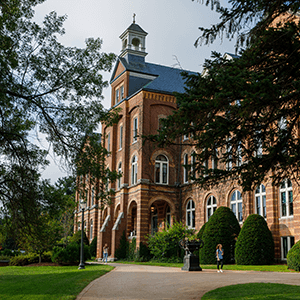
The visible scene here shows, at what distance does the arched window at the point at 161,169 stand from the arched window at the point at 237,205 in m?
9.14

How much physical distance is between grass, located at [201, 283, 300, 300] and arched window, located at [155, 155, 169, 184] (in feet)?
80.3

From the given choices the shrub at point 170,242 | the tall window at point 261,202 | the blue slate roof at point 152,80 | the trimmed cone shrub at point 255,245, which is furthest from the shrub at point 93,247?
the trimmed cone shrub at point 255,245

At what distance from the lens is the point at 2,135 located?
41.6ft

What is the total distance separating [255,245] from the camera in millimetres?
23609

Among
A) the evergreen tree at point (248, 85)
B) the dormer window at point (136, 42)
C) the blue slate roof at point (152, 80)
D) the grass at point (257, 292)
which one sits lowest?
the grass at point (257, 292)

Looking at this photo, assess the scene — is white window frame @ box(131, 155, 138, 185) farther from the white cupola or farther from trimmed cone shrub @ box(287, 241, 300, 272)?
trimmed cone shrub @ box(287, 241, 300, 272)

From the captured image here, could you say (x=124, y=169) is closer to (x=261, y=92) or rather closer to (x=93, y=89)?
(x=93, y=89)

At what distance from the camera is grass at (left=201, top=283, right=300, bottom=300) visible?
1065 cm

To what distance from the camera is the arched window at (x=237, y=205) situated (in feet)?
95.4

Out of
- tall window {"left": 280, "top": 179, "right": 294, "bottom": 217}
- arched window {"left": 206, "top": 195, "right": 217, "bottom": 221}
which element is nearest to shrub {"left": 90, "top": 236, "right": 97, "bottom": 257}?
arched window {"left": 206, "top": 195, "right": 217, "bottom": 221}

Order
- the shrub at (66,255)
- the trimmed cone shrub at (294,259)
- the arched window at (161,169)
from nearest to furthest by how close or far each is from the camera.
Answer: the trimmed cone shrub at (294,259)
the shrub at (66,255)
the arched window at (161,169)

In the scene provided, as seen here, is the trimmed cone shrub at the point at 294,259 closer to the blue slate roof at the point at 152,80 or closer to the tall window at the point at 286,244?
the tall window at the point at 286,244

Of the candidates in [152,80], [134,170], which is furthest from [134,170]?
[152,80]

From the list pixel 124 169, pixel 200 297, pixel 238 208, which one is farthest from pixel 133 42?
pixel 200 297
